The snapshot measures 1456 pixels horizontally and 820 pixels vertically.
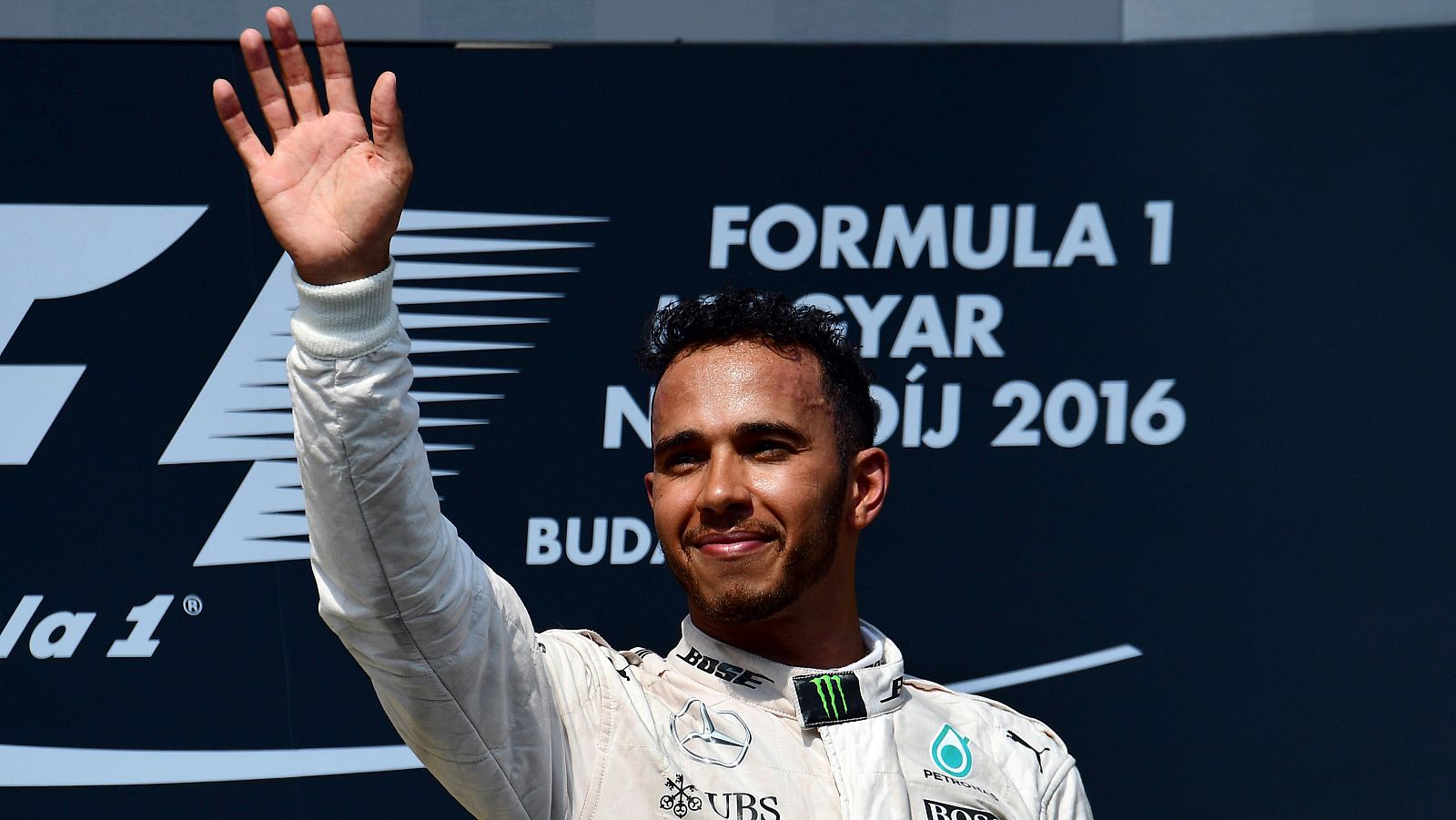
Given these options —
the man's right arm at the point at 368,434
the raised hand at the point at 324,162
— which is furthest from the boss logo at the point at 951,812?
the raised hand at the point at 324,162

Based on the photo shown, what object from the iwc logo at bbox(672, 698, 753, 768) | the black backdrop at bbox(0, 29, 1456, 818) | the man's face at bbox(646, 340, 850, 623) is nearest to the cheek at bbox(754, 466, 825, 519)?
the man's face at bbox(646, 340, 850, 623)

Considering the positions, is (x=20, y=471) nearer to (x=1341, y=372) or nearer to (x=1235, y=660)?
(x=1235, y=660)

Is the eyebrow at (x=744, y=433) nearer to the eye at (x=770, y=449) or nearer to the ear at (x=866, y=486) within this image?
the eye at (x=770, y=449)

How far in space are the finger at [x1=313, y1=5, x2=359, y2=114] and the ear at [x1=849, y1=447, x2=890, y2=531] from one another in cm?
77

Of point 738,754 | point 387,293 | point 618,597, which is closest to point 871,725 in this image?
point 738,754

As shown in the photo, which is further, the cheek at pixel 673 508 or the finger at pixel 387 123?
the cheek at pixel 673 508

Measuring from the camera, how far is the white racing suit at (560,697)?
1389mm

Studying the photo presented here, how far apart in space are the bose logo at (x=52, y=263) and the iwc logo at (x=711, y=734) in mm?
1395

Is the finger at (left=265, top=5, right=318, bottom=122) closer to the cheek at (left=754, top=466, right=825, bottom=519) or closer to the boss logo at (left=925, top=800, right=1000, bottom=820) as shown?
the cheek at (left=754, top=466, right=825, bottom=519)

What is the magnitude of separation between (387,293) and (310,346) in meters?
0.08

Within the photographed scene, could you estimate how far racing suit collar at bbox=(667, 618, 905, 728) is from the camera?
5.93 ft

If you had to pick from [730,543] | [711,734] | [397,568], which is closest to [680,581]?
[730,543]

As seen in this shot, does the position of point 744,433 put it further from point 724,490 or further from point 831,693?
point 831,693

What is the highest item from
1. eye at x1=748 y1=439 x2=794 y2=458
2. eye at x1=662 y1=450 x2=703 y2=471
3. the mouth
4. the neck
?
eye at x1=748 y1=439 x2=794 y2=458
